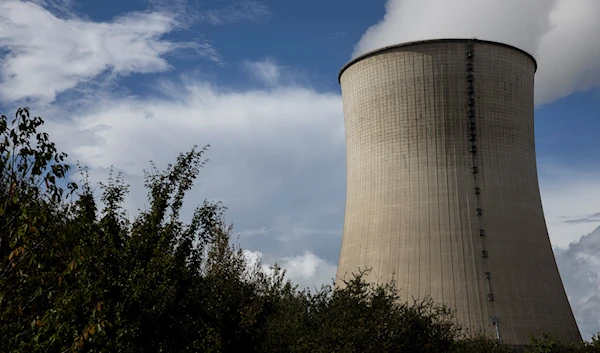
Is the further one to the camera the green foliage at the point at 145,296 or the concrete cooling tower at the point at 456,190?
the concrete cooling tower at the point at 456,190

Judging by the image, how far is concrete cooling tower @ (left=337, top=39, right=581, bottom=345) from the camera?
16141 mm

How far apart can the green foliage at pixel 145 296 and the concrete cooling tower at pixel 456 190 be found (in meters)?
1.17

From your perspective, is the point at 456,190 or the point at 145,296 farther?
the point at 456,190

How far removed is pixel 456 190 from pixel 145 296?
10792 millimetres

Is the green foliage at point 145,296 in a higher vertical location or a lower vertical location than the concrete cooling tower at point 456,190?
lower

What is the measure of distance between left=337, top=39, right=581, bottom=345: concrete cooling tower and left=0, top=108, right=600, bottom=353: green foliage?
1.17m

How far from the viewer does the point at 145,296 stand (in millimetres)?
7160

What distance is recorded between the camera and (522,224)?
16625mm

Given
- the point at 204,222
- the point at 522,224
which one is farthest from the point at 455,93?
the point at 204,222

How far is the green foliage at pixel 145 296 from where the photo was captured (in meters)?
4.64

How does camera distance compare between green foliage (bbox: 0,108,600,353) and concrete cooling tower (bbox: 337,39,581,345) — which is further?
concrete cooling tower (bbox: 337,39,581,345)

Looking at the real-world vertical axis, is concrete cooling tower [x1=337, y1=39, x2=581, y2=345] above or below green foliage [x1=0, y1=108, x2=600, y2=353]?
above

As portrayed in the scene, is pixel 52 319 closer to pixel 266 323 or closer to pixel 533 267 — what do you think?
pixel 266 323

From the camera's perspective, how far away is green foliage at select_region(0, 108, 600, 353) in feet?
15.2
